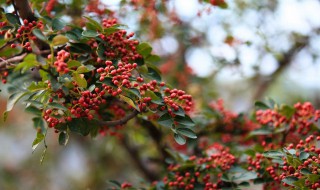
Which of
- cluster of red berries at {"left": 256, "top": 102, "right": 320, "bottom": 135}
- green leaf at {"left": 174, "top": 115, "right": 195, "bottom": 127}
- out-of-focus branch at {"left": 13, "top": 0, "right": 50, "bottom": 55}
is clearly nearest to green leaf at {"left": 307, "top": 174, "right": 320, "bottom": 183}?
green leaf at {"left": 174, "top": 115, "right": 195, "bottom": 127}

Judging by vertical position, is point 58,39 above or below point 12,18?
below

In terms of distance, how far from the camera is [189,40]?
359cm

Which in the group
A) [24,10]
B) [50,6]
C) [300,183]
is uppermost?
Answer: [50,6]

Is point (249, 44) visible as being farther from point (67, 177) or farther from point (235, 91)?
point (67, 177)

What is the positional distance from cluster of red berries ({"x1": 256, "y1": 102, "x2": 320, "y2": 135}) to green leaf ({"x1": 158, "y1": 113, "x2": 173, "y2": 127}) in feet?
2.68

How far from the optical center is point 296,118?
236cm

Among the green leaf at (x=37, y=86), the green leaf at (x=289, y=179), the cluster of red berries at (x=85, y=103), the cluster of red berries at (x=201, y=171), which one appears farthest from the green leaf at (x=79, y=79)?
the green leaf at (x=289, y=179)

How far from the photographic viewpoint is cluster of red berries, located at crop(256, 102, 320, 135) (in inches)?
90.2

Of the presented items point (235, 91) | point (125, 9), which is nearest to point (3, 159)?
point (235, 91)

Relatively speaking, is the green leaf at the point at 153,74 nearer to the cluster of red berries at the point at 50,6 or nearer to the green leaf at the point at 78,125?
the green leaf at the point at 78,125

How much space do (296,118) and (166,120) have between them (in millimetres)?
934

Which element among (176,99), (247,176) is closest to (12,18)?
(176,99)

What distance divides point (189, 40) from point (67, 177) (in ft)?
10.7

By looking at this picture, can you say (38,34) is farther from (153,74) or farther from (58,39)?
(153,74)
